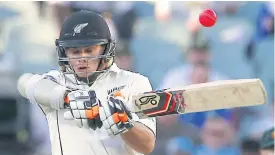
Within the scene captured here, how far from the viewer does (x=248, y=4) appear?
20.2 feet

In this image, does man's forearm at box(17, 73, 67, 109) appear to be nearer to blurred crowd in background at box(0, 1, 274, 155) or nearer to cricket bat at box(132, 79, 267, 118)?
cricket bat at box(132, 79, 267, 118)

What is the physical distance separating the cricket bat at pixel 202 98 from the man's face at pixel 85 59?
252 mm

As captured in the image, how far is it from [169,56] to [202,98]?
11.4 feet

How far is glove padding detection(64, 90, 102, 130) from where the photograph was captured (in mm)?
2670

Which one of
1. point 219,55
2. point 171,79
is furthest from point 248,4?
point 171,79

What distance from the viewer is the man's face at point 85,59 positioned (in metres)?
2.85

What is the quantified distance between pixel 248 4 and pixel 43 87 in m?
3.51

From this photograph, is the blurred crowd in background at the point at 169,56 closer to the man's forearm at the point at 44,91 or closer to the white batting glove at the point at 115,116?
the man's forearm at the point at 44,91

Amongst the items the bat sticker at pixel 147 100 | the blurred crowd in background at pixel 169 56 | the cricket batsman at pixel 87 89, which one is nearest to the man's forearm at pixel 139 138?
the cricket batsman at pixel 87 89

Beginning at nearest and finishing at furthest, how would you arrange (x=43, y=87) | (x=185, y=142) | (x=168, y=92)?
(x=168, y=92) < (x=43, y=87) < (x=185, y=142)

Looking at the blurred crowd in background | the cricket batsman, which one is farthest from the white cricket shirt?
the blurred crowd in background

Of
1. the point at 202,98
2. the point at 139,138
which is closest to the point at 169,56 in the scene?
the point at 139,138

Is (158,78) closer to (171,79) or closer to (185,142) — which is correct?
(171,79)

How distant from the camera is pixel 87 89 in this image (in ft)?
9.62
